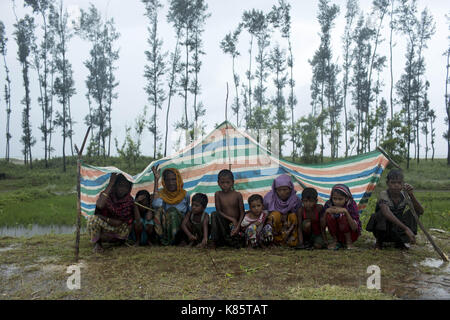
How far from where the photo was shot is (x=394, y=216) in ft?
13.9

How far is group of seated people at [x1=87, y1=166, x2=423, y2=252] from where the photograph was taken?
170 inches

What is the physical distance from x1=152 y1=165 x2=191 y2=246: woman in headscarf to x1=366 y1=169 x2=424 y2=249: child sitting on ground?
272 centimetres

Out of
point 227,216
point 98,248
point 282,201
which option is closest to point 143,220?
point 98,248

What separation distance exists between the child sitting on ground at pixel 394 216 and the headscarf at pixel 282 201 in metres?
1.08

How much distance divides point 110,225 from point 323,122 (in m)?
18.7

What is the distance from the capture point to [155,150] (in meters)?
24.4

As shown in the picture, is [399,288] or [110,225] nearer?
[399,288]

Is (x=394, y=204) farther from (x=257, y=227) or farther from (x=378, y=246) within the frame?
(x=257, y=227)

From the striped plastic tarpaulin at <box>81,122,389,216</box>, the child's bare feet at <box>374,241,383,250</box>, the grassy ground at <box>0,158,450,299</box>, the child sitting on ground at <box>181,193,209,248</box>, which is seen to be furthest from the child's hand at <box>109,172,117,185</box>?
the child's bare feet at <box>374,241,383,250</box>

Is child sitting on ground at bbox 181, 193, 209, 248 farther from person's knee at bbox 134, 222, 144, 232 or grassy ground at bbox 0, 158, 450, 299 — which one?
person's knee at bbox 134, 222, 144, 232

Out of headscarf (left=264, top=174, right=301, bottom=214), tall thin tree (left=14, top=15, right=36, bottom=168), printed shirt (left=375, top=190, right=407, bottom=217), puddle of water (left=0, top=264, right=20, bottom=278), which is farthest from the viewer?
tall thin tree (left=14, top=15, right=36, bottom=168)

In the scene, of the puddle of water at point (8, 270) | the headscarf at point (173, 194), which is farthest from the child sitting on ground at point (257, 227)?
the puddle of water at point (8, 270)
